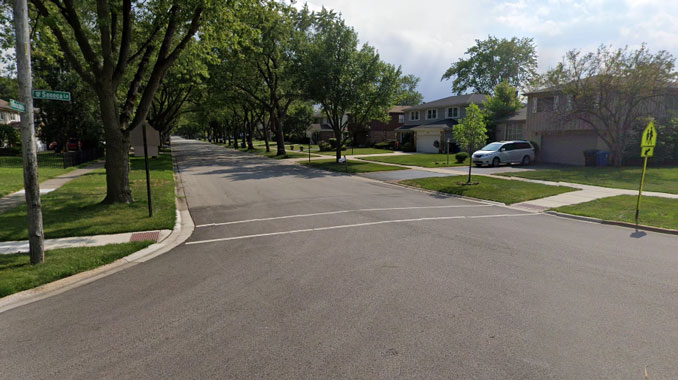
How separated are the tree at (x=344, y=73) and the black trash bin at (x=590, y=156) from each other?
45.6 ft

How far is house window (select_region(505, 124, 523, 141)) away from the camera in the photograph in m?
35.2

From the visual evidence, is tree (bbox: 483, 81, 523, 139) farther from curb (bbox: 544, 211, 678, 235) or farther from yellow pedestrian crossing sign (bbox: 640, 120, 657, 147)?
yellow pedestrian crossing sign (bbox: 640, 120, 657, 147)

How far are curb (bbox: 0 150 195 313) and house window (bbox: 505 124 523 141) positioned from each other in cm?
3154

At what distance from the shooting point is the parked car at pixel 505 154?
27.0 m

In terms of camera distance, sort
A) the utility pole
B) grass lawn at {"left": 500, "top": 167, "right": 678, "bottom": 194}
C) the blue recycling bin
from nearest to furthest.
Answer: the utility pole < grass lawn at {"left": 500, "top": 167, "right": 678, "bottom": 194} < the blue recycling bin

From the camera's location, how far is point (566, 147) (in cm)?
2914

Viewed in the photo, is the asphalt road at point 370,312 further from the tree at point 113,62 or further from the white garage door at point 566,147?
the white garage door at point 566,147

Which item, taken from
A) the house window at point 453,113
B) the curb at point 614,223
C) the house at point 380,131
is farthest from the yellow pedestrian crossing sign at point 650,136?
the house at point 380,131

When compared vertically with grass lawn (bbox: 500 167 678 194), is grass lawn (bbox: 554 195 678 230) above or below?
below

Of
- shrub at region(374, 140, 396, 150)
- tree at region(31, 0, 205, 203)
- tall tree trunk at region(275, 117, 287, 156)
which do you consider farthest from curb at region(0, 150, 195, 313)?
shrub at region(374, 140, 396, 150)

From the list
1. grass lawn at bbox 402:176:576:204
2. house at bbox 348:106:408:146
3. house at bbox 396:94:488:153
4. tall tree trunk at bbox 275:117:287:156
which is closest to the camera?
grass lawn at bbox 402:176:576:204

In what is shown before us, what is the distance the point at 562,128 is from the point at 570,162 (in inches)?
105

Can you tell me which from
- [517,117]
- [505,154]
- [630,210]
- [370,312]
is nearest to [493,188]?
[630,210]

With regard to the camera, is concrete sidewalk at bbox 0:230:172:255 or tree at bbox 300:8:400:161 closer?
concrete sidewalk at bbox 0:230:172:255
